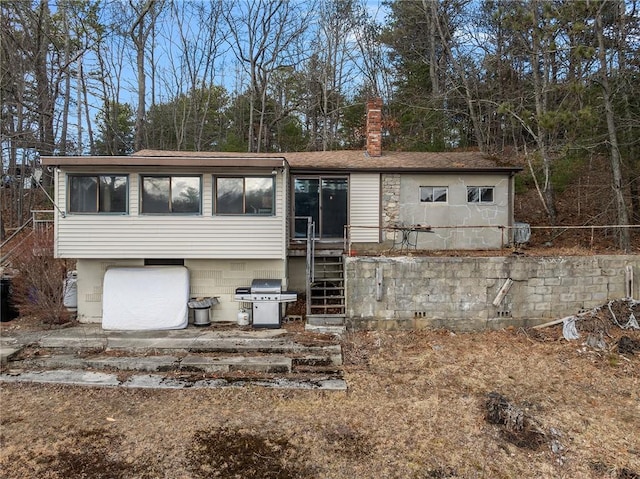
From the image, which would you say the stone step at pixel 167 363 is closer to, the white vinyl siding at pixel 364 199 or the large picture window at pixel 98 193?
the large picture window at pixel 98 193

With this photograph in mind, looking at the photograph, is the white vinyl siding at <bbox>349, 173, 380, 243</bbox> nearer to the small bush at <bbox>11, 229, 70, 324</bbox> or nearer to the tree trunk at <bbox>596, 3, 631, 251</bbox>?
the tree trunk at <bbox>596, 3, 631, 251</bbox>

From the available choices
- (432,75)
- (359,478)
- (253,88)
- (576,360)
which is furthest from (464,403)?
(253,88)

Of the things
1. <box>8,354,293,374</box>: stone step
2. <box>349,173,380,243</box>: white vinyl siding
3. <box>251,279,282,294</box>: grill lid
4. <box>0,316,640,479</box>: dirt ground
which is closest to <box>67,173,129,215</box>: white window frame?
<box>8,354,293,374</box>: stone step

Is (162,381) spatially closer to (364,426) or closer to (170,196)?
(364,426)

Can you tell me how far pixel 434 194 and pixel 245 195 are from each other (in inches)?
217

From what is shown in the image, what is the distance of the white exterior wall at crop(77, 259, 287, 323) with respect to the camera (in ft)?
31.0

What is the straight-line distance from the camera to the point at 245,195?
30.1ft

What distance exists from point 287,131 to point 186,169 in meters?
12.8

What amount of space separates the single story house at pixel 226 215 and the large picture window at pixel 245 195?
2cm

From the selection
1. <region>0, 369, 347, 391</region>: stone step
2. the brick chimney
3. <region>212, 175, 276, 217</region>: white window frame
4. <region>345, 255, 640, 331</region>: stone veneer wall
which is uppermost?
the brick chimney

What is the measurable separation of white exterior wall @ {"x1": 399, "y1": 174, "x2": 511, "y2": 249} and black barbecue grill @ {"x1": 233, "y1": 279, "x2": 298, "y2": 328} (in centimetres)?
437

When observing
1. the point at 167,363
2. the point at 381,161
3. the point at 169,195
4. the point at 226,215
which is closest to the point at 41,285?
the point at 169,195

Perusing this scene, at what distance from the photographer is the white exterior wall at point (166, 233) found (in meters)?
8.90

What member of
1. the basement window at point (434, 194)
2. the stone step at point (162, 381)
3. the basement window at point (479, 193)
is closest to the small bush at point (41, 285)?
the stone step at point (162, 381)
